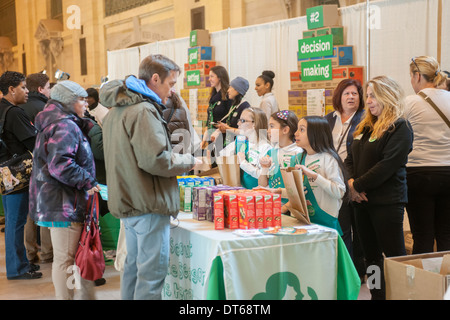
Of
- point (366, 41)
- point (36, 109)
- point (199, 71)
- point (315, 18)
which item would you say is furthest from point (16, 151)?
point (199, 71)

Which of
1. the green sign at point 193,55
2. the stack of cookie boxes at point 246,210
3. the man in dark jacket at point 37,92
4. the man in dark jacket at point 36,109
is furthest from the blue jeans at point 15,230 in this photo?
the green sign at point 193,55

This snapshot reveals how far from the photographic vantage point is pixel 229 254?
280 cm

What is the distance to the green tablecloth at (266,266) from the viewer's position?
281cm

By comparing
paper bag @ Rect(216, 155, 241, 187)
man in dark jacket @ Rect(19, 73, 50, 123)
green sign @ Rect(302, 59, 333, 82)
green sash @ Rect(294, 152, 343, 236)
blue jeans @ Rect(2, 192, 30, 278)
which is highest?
green sign @ Rect(302, 59, 333, 82)

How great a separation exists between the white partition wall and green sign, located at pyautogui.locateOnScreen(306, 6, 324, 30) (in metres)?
0.28

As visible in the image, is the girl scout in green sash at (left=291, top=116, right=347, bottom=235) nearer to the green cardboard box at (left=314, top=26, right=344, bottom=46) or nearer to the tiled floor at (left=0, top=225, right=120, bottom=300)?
the tiled floor at (left=0, top=225, right=120, bottom=300)

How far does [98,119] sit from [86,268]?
2315mm

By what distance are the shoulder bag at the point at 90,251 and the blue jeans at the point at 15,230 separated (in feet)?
4.69

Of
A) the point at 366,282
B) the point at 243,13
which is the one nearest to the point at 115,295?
the point at 366,282

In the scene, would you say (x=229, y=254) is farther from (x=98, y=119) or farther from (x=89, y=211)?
(x=98, y=119)

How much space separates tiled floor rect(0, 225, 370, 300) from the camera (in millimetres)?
4305

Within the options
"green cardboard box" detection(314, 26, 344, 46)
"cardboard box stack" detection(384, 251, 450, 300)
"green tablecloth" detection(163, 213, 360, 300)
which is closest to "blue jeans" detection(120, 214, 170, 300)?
"green tablecloth" detection(163, 213, 360, 300)

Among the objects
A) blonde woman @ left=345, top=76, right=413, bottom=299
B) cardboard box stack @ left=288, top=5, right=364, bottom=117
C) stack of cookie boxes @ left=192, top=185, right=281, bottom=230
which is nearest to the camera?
stack of cookie boxes @ left=192, top=185, right=281, bottom=230

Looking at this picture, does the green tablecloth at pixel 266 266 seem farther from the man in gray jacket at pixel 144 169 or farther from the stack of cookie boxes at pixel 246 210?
the man in gray jacket at pixel 144 169
